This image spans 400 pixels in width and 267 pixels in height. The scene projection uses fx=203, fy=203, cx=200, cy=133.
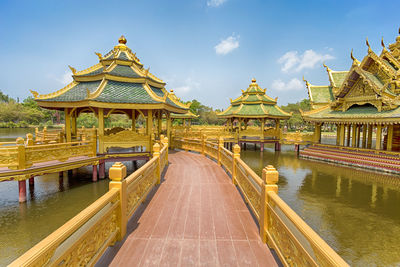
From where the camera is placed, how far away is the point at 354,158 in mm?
16594

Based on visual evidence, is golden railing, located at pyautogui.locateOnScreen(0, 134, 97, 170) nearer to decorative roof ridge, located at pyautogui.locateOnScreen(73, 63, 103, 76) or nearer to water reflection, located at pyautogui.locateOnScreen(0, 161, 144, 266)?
water reflection, located at pyautogui.locateOnScreen(0, 161, 144, 266)

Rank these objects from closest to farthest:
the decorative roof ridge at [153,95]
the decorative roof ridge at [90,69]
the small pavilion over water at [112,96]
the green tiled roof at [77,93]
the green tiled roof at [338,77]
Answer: the small pavilion over water at [112,96] → the green tiled roof at [77,93] → the decorative roof ridge at [153,95] → the decorative roof ridge at [90,69] → the green tiled roof at [338,77]

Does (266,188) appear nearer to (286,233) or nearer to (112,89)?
(286,233)

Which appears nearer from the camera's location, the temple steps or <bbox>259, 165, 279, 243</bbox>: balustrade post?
<bbox>259, 165, 279, 243</bbox>: balustrade post

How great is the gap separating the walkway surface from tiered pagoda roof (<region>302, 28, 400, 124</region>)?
1600cm

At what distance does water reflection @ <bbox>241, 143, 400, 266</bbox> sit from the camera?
5777 millimetres

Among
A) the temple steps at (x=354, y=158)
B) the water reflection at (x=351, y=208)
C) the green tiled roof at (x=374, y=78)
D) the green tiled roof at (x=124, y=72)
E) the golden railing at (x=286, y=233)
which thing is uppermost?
the green tiled roof at (x=374, y=78)

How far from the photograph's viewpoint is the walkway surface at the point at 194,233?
11.0 feet

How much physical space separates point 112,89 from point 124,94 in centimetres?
79

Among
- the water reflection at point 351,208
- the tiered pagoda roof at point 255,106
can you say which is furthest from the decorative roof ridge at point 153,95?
the tiered pagoda roof at point 255,106

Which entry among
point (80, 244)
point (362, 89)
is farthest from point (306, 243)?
point (362, 89)

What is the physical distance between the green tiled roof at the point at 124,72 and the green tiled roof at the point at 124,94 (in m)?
0.53

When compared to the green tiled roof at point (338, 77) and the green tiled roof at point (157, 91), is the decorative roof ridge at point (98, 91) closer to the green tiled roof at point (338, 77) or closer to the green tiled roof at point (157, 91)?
the green tiled roof at point (157, 91)

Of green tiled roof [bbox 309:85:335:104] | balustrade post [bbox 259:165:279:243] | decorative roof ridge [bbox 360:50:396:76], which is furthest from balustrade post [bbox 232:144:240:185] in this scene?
green tiled roof [bbox 309:85:335:104]
